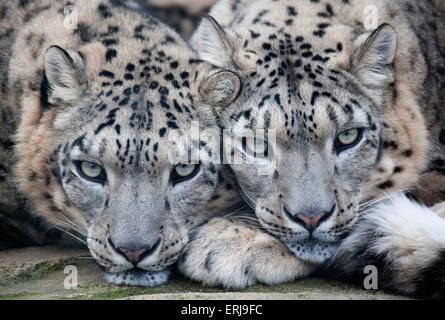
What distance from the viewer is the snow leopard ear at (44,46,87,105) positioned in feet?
17.6

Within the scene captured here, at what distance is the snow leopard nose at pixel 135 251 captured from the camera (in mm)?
4914

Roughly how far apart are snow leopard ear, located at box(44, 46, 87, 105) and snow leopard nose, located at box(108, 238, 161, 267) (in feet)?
3.25

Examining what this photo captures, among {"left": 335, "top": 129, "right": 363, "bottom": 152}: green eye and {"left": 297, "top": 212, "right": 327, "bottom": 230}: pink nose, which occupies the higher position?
{"left": 335, "top": 129, "right": 363, "bottom": 152}: green eye

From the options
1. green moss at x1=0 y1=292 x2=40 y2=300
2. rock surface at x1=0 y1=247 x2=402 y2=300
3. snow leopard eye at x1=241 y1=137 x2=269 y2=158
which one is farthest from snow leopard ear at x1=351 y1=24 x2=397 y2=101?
green moss at x1=0 y1=292 x2=40 y2=300

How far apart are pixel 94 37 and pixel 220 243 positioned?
160 centimetres

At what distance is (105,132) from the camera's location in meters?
5.18

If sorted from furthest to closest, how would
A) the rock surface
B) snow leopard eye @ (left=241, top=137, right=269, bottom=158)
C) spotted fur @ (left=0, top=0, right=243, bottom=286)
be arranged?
Result: snow leopard eye @ (left=241, top=137, right=269, bottom=158) → spotted fur @ (left=0, top=0, right=243, bottom=286) → the rock surface

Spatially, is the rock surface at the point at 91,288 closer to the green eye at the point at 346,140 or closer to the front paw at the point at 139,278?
the front paw at the point at 139,278

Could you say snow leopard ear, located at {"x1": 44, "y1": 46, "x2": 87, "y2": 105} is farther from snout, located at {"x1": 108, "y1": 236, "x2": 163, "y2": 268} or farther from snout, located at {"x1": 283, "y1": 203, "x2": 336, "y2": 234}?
snout, located at {"x1": 283, "y1": 203, "x2": 336, "y2": 234}

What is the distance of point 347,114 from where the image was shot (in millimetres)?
5363

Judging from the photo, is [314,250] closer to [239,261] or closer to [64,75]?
[239,261]

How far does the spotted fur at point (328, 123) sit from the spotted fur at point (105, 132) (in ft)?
0.80

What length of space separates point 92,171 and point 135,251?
1.95 feet
